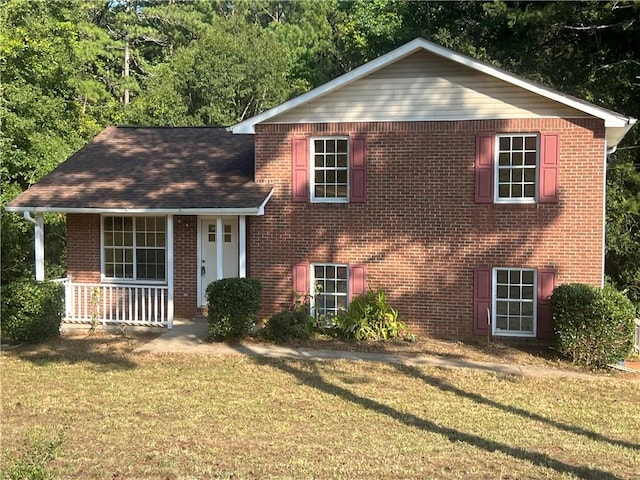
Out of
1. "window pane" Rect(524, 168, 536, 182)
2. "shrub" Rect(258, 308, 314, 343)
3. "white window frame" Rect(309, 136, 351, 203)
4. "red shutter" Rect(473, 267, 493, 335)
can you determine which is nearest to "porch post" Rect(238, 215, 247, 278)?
"shrub" Rect(258, 308, 314, 343)

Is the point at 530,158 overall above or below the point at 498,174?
above

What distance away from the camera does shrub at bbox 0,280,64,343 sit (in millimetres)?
11758

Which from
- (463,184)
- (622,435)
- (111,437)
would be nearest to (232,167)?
(463,184)

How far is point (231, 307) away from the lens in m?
12.0

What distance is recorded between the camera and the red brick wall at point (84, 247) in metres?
14.8

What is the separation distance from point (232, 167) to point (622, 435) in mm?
10252

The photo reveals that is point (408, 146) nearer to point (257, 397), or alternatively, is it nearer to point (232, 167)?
point (232, 167)

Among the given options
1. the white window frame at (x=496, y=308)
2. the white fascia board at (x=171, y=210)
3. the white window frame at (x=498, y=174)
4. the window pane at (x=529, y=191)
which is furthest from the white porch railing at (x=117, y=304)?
the window pane at (x=529, y=191)

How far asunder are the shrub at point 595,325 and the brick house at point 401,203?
1.51 m

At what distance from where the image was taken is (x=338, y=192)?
44.5 ft

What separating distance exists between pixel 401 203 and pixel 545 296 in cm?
340

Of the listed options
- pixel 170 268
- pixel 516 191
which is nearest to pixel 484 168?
pixel 516 191

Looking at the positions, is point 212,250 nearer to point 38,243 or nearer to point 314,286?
point 314,286

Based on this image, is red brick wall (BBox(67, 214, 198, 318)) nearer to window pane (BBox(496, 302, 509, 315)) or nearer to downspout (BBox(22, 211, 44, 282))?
downspout (BBox(22, 211, 44, 282))
